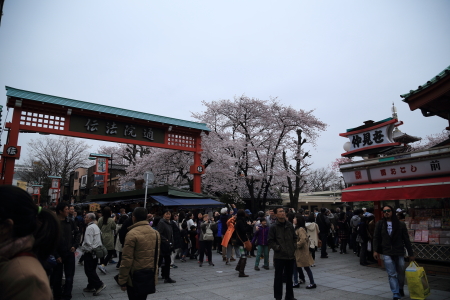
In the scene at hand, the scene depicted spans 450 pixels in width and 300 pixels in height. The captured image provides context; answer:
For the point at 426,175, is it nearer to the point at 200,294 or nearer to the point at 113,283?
the point at 200,294

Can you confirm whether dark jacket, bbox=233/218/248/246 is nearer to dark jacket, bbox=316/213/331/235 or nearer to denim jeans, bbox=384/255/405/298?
denim jeans, bbox=384/255/405/298

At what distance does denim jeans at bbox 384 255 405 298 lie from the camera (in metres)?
5.74

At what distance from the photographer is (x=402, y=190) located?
335 inches

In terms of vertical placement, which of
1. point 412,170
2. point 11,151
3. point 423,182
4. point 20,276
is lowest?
point 20,276

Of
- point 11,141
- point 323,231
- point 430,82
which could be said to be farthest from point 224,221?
point 11,141

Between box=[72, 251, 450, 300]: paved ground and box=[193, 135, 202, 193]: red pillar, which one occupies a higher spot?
box=[193, 135, 202, 193]: red pillar

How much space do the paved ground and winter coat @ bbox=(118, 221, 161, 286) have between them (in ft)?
8.33

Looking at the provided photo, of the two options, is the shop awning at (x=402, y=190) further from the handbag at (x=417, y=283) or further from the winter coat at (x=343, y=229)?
the handbag at (x=417, y=283)

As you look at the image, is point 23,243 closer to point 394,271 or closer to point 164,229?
point 164,229

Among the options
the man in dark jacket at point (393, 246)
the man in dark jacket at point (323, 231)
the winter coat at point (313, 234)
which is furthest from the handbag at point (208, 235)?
the man in dark jacket at point (393, 246)

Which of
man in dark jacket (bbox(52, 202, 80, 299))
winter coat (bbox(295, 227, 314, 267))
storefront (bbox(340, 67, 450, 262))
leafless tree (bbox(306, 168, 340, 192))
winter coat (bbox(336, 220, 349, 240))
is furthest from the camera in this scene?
leafless tree (bbox(306, 168, 340, 192))

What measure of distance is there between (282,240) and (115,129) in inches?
533

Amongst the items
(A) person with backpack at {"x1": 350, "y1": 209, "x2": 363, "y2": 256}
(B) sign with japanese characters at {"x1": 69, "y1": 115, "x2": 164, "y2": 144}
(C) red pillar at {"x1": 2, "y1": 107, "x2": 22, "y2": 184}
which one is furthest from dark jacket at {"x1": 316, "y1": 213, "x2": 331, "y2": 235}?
(C) red pillar at {"x1": 2, "y1": 107, "x2": 22, "y2": 184}

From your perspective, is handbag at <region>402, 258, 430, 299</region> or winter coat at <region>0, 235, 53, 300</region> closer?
winter coat at <region>0, 235, 53, 300</region>
